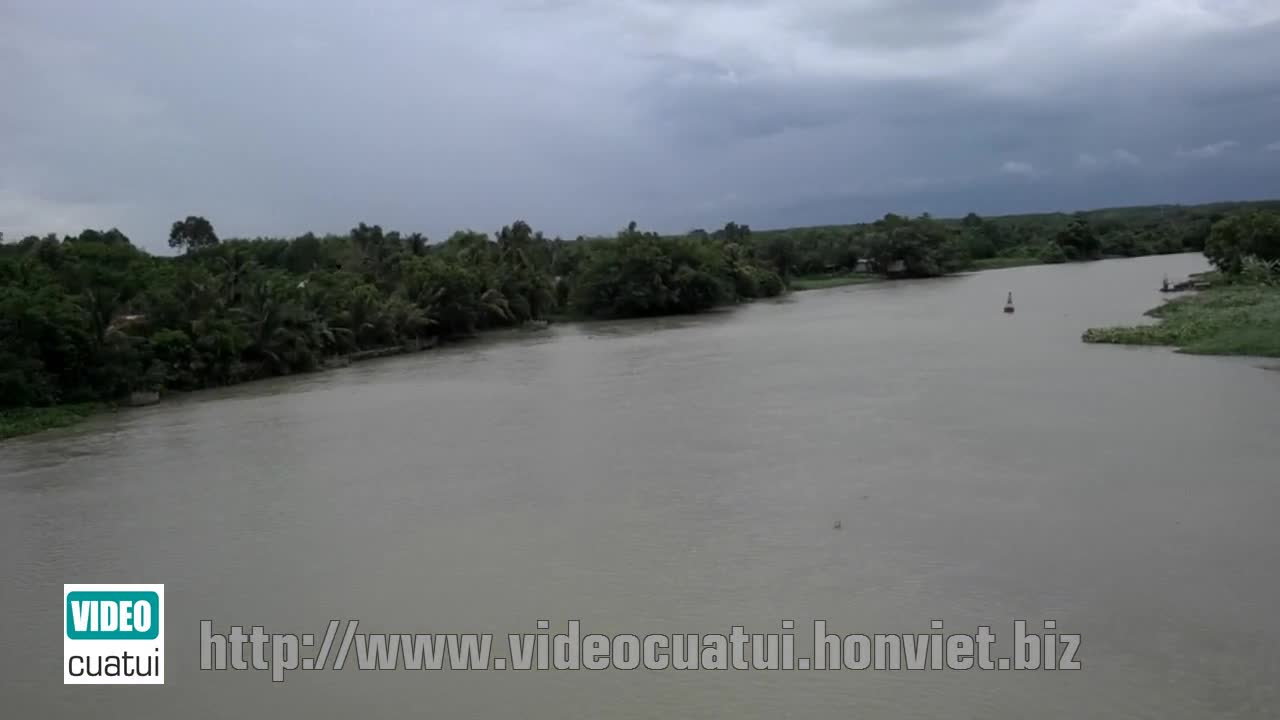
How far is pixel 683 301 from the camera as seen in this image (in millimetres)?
45438

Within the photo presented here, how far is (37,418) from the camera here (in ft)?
65.7

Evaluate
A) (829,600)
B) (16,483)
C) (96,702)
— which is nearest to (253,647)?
(96,702)

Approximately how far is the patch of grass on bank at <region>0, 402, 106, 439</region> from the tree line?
1.45 ft

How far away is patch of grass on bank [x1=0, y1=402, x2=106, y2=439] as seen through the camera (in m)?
19.4

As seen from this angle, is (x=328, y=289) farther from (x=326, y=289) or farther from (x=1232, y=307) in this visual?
(x=1232, y=307)

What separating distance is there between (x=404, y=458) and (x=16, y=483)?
5810mm

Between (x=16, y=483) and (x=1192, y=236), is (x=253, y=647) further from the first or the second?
(x=1192, y=236)

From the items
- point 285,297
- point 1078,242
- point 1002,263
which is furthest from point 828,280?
point 285,297

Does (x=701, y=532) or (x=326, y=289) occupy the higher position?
(x=326, y=289)

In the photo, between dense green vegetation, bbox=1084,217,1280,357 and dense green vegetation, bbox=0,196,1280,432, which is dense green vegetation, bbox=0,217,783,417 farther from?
dense green vegetation, bbox=1084,217,1280,357

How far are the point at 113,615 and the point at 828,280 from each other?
59.6 m

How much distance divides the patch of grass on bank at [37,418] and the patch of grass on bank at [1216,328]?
23.5m

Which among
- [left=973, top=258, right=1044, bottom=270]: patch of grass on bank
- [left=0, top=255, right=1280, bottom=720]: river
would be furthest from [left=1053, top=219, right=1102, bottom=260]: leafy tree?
[left=0, top=255, right=1280, bottom=720]: river

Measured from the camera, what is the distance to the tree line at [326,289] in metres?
22.2
